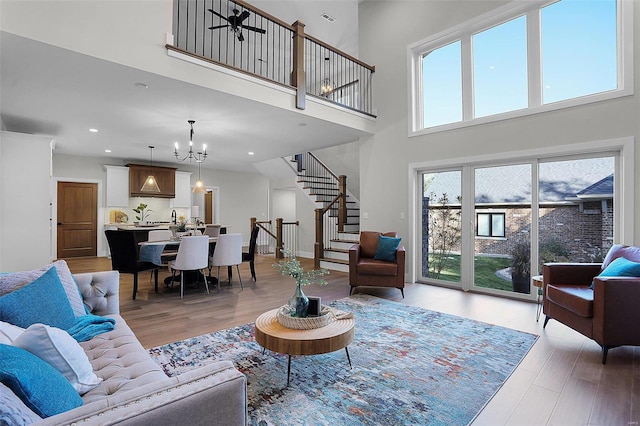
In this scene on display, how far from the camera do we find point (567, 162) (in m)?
4.21

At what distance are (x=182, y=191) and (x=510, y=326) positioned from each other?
9.03m

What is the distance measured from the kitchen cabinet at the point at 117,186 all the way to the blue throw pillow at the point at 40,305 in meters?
7.62

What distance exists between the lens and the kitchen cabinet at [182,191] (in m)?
9.59

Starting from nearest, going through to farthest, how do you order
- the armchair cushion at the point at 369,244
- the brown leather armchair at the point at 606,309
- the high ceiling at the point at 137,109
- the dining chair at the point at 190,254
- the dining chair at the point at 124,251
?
1. the brown leather armchair at the point at 606,309
2. the high ceiling at the point at 137,109
3. the dining chair at the point at 124,251
4. the dining chair at the point at 190,254
5. the armchair cushion at the point at 369,244

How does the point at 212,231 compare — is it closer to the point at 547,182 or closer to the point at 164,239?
the point at 164,239

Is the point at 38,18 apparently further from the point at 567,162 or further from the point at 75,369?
the point at 567,162

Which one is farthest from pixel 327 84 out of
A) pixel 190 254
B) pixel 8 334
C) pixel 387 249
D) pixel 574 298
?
pixel 8 334

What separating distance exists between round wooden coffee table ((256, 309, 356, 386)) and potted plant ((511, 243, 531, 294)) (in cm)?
340

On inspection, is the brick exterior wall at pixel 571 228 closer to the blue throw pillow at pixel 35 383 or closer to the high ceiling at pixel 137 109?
the high ceiling at pixel 137 109

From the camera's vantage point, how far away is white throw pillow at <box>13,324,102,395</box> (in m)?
1.25

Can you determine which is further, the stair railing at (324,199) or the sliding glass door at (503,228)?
the stair railing at (324,199)

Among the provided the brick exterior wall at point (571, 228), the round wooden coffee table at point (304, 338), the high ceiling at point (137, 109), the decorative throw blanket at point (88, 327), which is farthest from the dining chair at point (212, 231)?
the brick exterior wall at point (571, 228)

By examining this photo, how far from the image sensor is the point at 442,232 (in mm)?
5406

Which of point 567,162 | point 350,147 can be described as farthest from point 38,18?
point 350,147
